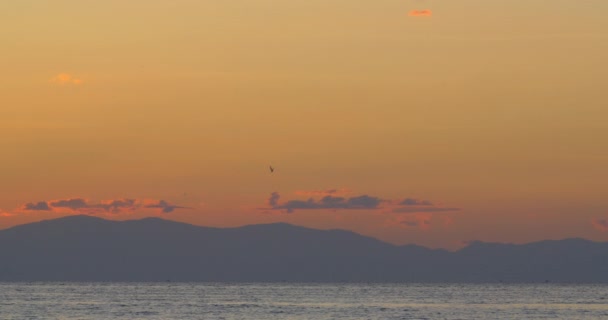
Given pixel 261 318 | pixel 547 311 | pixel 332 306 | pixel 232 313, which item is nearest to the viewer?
pixel 261 318

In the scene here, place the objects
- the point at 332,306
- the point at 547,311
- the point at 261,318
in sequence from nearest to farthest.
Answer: the point at 261,318 → the point at 547,311 → the point at 332,306

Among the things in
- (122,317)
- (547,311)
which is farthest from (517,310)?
(122,317)

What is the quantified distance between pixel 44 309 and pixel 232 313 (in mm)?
26507

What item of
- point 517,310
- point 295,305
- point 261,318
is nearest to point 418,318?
point 261,318

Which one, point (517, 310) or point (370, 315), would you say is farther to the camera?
point (517, 310)

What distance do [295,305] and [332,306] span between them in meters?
5.96

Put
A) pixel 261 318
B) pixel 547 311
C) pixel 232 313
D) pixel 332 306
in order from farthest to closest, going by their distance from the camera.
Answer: pixel 332 306 < pixel 547 311 < pixel 232 313 < pixel 261 318

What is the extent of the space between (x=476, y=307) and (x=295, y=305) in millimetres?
26298

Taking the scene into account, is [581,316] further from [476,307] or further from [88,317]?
[88,317]

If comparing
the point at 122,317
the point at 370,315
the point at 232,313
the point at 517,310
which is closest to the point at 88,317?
the point at 122,317

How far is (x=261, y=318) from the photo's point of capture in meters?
150

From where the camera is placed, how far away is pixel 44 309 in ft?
560

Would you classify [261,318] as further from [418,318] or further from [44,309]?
[44,309]

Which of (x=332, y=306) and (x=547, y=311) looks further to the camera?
(x=332, y=306)
